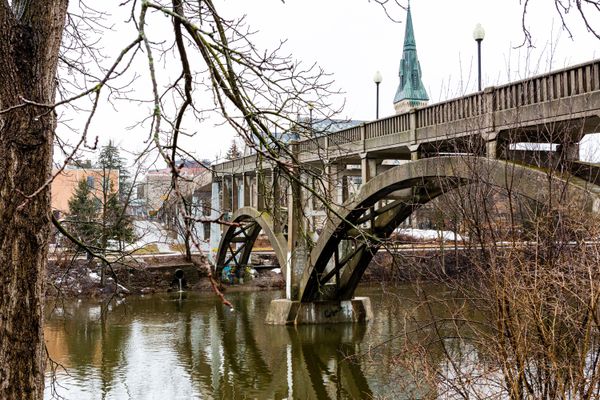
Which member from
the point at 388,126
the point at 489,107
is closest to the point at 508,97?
the point at 489,107

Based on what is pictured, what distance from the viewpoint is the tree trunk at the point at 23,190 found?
3.47m

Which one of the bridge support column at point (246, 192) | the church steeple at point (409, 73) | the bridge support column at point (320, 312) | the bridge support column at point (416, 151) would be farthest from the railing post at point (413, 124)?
the church steeple at point (409, 73)

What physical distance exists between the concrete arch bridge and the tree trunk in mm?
1162

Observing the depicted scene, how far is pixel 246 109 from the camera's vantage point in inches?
158

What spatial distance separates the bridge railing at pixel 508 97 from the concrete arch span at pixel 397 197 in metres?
0.76

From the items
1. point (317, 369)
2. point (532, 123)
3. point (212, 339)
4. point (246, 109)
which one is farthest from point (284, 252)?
point (246, 109)

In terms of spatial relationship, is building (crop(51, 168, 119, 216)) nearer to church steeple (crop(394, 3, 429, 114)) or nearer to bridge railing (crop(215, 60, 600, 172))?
bridge railing (crop(215, 60, 600, 172))

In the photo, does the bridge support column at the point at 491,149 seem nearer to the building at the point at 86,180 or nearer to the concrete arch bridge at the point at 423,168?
the concrete arch bridge at the point at 423,168

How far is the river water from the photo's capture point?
12.1 metres

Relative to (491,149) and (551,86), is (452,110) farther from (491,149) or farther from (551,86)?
(551,86)

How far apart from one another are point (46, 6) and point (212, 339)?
598 inches

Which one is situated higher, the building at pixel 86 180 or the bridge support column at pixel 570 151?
the building at pixel 86 180

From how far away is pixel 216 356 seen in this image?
51.3 feet

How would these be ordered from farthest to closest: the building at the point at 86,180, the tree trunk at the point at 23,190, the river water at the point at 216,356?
the building at the point at 86,180 < the river water at the point at 216,356 < the tree trunk at the point at 23,190
